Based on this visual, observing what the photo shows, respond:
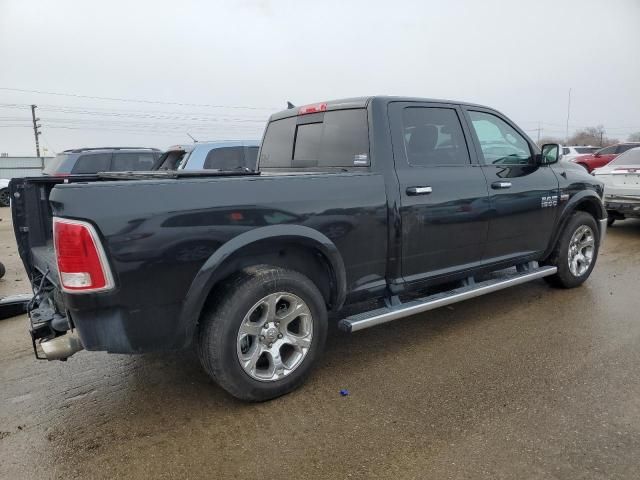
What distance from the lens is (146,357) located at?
12.3 feet

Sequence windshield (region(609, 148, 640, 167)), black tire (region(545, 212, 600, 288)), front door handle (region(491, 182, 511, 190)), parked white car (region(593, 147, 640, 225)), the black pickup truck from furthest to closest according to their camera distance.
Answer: windshield (region(609, 148, 640, 167)), parked white car (region(593, 147, 640, 225)), black tire (region(545, 212, 600, 288)), front door handle (region(491, 182, 511, 190)), the black pickup truck

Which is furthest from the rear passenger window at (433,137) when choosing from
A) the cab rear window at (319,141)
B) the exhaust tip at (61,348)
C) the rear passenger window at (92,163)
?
the rear passenger window at (92,163)

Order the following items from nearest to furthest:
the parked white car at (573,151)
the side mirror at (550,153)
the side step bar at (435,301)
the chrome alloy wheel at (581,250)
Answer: the side step bar at (435,301), the side mirror at (550,153), the chrome alloy wheel at (581,250), the parked white car at (573,151)

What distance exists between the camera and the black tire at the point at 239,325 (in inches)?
110

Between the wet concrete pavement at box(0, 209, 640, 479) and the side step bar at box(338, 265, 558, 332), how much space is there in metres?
0.36

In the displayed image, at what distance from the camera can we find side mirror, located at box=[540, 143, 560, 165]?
4672 mm

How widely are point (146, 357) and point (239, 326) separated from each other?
→ 52.7 inches

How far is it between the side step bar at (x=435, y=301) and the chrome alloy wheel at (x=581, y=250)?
1.48 feet

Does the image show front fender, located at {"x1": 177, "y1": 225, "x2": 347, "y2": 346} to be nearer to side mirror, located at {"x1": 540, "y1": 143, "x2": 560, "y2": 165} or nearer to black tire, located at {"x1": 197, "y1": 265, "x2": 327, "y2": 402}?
black tire, located at {"x1": 197, "y1": 265, "x2": 327, "y2": 402}

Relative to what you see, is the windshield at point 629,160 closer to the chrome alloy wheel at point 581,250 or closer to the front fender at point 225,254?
the chrome alloy wheel at point 581,250

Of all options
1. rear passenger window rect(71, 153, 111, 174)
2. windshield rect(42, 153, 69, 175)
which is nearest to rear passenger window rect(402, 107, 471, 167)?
rear passenger window rect(71, 153, 111, 174)

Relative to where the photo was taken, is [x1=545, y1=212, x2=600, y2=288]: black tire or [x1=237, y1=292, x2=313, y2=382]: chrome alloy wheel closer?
[x1=237, y1=292, x2=313, y2=382]: chrome alloy wheel

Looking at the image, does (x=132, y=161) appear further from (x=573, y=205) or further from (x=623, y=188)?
(x=623, y=188)

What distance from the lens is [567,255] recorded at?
5.11 meters
